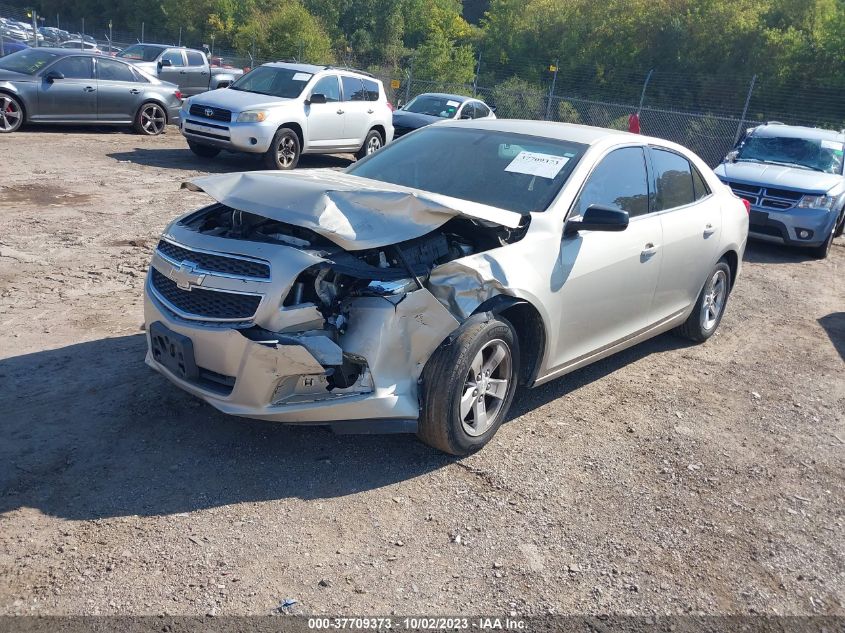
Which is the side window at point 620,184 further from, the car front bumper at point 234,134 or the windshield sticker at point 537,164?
the car front bumper at point 234,134

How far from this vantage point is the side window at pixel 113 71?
15078mm

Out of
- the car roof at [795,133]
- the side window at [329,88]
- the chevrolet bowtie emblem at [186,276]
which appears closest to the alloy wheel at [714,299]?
the chevrolet bowtie emblem at [186,276]

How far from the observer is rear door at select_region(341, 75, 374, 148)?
14695 millimetres

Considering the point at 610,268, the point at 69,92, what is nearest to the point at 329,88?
the point at 69,92

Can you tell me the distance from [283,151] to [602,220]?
32.5ft

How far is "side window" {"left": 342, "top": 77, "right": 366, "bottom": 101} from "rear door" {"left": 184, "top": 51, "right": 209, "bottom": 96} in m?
8.58

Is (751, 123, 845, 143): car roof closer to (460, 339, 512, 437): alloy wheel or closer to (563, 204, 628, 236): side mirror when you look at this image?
(563, 204, 628, 236): side mirror

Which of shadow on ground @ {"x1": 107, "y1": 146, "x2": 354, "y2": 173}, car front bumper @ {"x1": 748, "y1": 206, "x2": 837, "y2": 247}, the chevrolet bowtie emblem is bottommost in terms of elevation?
shadow on ground @ {"x1": 107, "y1": 146, "x2": 354, "y2": 173}

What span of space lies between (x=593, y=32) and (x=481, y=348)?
43.4 metres

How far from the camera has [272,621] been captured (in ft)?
9.70

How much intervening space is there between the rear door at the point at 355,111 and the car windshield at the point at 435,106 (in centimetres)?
273

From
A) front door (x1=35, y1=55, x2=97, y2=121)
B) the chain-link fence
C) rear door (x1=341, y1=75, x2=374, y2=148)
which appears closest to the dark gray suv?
rear door (x1=341, y1=75, x2=374, y2=148)

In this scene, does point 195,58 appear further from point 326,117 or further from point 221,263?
point 221,263

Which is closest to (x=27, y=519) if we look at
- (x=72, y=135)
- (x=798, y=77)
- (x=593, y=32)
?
(x=72, y=135)
